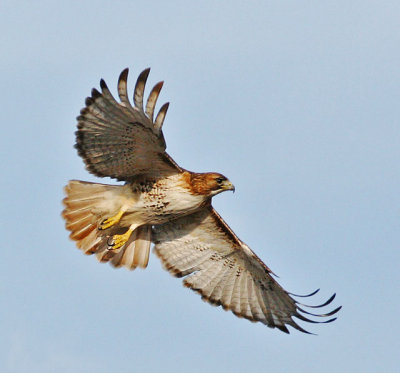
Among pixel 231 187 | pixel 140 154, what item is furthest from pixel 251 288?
pixel 140 154

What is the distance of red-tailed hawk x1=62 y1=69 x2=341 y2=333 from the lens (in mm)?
13125

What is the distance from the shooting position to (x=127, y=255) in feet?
49.2

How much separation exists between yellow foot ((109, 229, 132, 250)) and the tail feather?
12 cm

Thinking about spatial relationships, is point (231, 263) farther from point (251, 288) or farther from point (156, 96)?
point (156, 96)

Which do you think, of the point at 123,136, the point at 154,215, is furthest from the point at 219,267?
the point at 123,136

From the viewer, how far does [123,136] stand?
13.3 m

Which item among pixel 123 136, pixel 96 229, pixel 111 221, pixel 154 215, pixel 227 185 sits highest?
pixel 227 185

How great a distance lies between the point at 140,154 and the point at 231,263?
2.68 metres

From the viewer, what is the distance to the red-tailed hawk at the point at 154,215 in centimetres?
1312

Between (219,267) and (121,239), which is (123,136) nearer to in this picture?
(121,239)

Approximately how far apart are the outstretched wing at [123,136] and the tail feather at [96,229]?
1.83 feet

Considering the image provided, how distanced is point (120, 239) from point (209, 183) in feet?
5.71

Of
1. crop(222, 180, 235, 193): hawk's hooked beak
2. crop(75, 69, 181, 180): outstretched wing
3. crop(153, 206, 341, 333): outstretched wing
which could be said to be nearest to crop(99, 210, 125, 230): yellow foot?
crop(75, 69, 181, 180): outstretched wing

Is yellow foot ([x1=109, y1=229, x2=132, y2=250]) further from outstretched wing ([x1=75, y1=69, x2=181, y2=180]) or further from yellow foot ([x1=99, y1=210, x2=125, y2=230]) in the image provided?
outstretched wing ([x1=75, y1=69, x2=181, y2=180])
